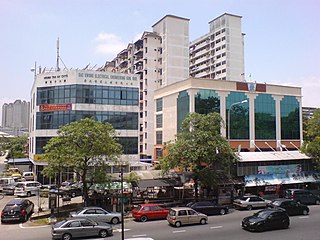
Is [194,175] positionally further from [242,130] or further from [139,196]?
[242,130]

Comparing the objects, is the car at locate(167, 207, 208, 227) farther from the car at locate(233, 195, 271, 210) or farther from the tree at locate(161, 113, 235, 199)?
the car at locate(233, 195, 271, 210)

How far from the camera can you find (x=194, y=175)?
32125mm

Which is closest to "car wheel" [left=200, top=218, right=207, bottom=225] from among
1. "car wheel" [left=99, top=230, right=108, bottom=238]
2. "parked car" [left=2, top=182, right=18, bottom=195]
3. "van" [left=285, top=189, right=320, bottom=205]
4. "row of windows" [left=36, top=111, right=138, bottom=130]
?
"car wheel" [left=99, top=230, right=108, bottom=238]

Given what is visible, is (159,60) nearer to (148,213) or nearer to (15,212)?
(148,213)

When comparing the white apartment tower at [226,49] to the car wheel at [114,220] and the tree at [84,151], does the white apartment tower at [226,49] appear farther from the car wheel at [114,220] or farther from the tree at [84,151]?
the car wheel at [114,220]

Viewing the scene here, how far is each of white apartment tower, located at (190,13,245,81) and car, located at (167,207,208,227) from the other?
74075 mm

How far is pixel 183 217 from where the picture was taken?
2430 centimetres

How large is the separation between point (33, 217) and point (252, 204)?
20.2 meters

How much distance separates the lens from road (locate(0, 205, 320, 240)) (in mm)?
20922

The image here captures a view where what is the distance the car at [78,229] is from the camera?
20219 mm

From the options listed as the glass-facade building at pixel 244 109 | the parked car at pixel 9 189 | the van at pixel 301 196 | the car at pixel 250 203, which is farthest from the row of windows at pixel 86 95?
the van at pixel 301 196

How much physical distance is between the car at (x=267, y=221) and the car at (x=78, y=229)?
31.6ft

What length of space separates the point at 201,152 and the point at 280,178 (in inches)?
535

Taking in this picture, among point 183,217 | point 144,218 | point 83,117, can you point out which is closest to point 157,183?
point 144,218
